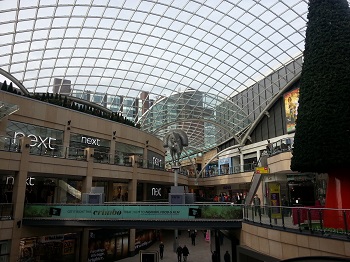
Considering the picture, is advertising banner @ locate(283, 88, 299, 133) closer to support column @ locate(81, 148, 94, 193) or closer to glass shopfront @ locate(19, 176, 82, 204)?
support column @ locate(81, 148, 94, 193)

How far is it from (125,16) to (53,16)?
9.08 m

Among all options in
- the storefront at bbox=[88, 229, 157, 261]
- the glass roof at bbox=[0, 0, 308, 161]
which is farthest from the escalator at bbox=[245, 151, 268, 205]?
the glass roof at bbox=[0, 0, 308, 161]

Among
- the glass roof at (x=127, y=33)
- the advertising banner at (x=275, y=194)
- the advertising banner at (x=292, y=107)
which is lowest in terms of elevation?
the advertising banner at (x=275, y=194)

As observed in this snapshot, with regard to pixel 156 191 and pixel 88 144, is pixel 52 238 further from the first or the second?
pixel 156 191

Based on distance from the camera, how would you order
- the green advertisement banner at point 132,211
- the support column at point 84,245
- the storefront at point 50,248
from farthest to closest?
the support column at point 84,245
the storefront at point 50,248
the green advertisement banner at point 132,211

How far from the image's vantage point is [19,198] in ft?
74.6

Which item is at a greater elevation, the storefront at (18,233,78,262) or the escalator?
the escalator

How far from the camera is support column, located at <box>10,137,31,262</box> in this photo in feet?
72.4

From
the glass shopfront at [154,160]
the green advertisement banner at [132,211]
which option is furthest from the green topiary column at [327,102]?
the glass shopfront at [154,160]

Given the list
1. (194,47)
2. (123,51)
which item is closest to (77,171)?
(123,51)

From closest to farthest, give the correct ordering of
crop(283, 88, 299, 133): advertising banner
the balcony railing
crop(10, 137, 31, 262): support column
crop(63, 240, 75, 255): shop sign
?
the balcony railing → crop(10, 137, 31, 262): support column → crop(63, 240, 75, 255): shop sign → crop(283, 88, 299, 133): advertising banner

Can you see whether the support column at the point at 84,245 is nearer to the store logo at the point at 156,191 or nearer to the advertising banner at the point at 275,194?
the store logo at the point at 156,191

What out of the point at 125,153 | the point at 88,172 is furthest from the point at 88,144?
the point at 125,153

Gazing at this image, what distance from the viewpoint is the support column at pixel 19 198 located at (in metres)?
22.1
